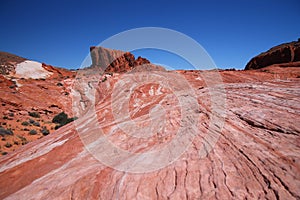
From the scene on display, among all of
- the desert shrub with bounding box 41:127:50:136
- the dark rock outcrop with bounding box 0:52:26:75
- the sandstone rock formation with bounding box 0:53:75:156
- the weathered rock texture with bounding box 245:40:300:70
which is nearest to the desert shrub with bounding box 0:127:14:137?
the sandstone rock formation with bounding box 0:53:75:156

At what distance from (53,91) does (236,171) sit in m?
27.6

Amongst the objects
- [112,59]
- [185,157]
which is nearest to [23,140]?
[185,157]

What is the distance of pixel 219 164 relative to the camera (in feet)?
12.1

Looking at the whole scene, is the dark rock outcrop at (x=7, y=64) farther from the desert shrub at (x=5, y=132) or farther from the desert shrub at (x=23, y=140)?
the desert shrub at (x=23, y=140)

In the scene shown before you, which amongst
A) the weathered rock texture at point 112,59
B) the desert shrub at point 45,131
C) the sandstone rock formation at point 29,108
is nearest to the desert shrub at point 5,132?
the sandstone rock formation at point 29,108

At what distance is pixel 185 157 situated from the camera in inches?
165

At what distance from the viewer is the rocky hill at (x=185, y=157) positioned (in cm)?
319

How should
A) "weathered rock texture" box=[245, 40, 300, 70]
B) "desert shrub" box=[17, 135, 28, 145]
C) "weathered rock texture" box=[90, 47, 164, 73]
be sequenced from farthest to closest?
"weathered rock texture" box=[90, 47, 164, 73]
"weathered rock texture" box=[245, 40, 300, 70]
"desert shrub" box=[17, 135, 28, 145]

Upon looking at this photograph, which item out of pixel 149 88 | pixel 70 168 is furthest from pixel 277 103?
pixel 149 88

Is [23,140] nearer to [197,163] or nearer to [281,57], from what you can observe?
[197,163]

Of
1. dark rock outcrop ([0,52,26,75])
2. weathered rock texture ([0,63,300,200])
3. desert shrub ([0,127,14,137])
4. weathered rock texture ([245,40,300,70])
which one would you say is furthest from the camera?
dark rock outcrop ([0,52,26,75])

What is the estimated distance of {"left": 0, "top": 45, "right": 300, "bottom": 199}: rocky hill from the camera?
10.5ft

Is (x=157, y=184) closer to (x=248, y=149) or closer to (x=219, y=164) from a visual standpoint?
(x=219, y=164)

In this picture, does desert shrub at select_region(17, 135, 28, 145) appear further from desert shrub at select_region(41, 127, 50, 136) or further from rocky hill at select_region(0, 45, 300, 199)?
rocky hill at select_region(0, 45, 300, 199)
